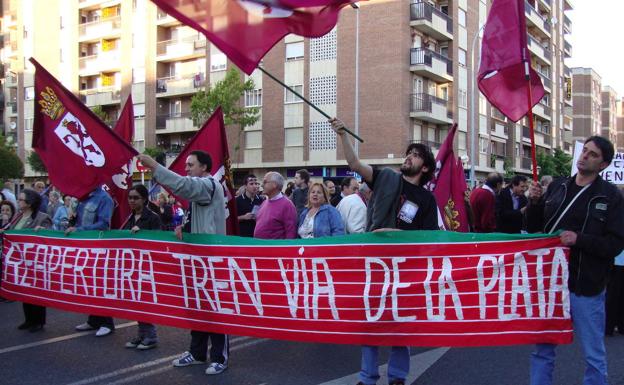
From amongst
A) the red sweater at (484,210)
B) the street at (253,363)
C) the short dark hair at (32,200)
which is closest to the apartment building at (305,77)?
the red sweater at (484,210)

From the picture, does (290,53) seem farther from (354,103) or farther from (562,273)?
(562,273)

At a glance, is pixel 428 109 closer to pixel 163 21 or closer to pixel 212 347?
pixel 163 21

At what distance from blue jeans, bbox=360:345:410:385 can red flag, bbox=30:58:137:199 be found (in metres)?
3.12

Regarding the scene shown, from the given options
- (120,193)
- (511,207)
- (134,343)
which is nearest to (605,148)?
(134,343)

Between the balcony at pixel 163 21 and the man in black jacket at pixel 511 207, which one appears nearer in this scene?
the man in black jacket at pixel 511 207

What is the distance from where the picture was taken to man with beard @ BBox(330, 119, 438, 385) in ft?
15.0

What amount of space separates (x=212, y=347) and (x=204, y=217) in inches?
46.7

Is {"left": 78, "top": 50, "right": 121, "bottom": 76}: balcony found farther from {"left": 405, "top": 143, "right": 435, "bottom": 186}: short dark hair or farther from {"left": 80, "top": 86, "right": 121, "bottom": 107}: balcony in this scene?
{"left": 405, "top": 143, "right": 435, "bottom": 186}: short dark hair

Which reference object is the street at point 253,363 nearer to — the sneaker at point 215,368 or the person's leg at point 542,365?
the sneaker at point 215,368

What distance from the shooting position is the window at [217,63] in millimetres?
Result: 39938

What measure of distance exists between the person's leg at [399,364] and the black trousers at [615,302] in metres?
3.59

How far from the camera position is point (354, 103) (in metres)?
35.4

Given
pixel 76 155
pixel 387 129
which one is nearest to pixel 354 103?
pixel 387 129

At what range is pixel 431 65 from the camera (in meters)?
35.5
